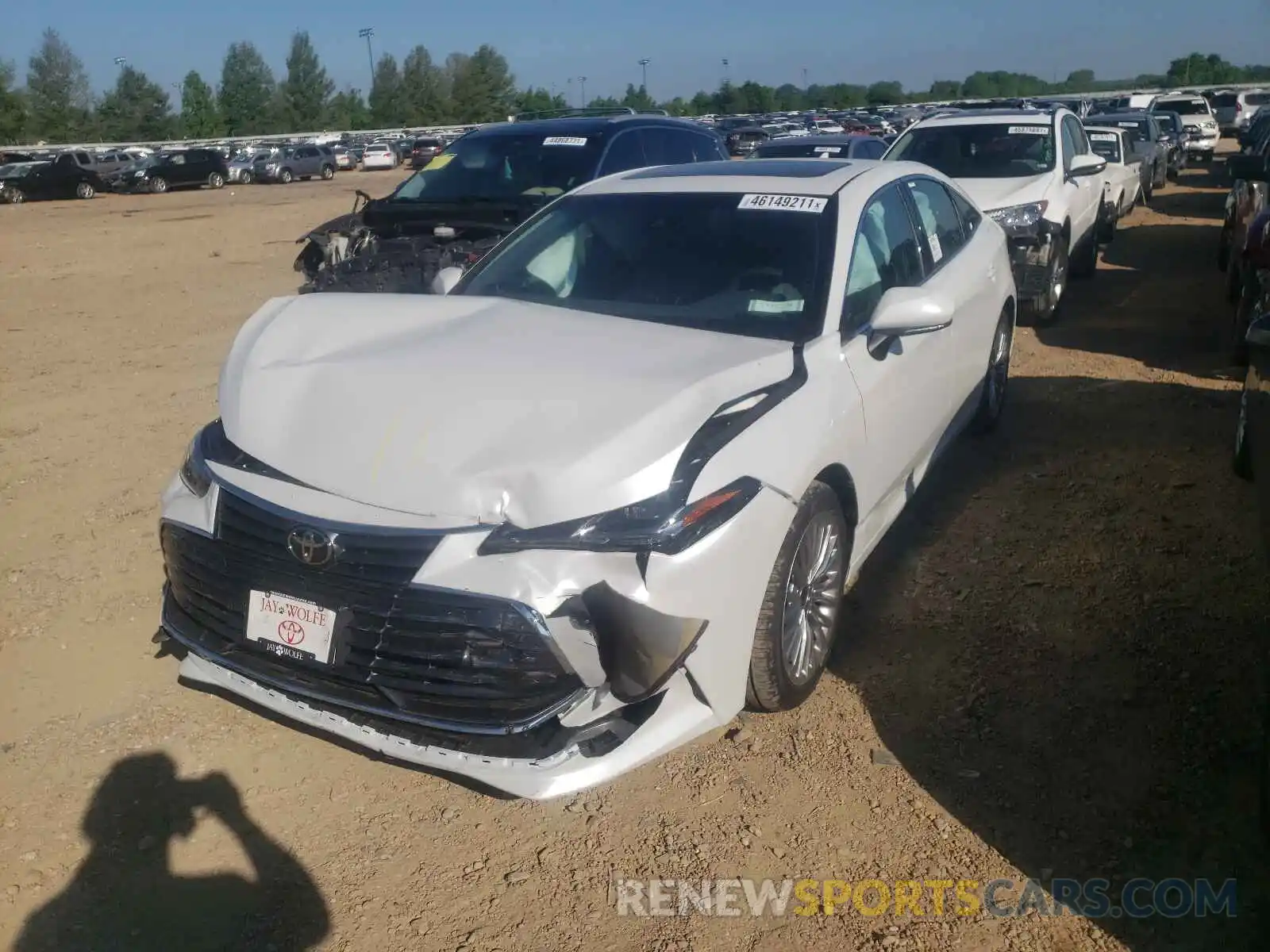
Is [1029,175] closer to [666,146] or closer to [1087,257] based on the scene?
[1087,257]

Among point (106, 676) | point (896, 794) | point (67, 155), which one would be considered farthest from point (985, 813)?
point (67, 155)

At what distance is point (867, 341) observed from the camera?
3791 millimetres

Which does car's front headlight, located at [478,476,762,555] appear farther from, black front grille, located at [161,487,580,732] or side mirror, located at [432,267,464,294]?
side mirror, located at [432,267,464,294]

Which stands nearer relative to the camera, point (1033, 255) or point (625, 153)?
point (625, 153)

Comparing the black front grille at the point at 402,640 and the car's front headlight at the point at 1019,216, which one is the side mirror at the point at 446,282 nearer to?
the black front grille at the point at 402,640

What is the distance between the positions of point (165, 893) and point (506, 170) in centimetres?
630

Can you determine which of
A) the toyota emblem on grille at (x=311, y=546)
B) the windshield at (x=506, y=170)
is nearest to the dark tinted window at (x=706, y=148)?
the windshield at (x=506, y=170)

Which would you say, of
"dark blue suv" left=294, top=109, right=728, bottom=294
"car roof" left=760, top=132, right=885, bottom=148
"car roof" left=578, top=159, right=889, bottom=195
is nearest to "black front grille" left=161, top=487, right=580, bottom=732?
"car roof" left=578, top=159, right=889, bottom=195

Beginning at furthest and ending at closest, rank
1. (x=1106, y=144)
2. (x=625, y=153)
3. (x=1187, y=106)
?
(x=1187, y=106)
(x=1106, y=144)
(x=625, y=153)

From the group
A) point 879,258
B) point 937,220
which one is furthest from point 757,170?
point 937,220

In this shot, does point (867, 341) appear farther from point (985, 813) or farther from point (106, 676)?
point (106, 676)

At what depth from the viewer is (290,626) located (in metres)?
2.83

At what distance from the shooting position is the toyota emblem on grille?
2738 millimetres

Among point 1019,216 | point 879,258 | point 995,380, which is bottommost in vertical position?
point 995,380
